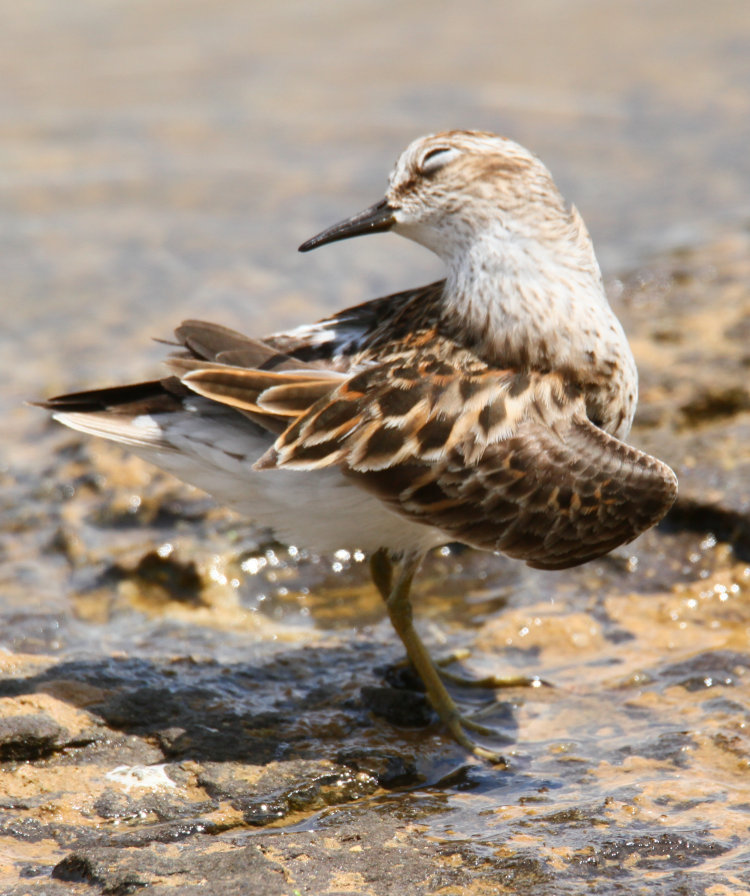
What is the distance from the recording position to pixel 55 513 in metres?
6.40

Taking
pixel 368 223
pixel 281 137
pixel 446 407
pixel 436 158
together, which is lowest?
pixel 446 407

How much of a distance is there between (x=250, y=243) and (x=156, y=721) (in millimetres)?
7197

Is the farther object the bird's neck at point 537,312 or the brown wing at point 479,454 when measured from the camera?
the bird's neck at point 537,312

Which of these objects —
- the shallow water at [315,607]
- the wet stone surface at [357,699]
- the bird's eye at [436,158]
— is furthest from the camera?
the bird's eye at [436,158]

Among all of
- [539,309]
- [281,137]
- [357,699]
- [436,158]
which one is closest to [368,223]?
[436,158]

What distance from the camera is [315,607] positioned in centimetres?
578

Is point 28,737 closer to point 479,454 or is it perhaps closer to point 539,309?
point 479,454

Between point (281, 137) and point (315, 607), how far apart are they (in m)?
8.02

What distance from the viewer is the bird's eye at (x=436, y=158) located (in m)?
4.78

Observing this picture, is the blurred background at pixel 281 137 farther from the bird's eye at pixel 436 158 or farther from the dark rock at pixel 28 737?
the bird's eye at pixel 436 158

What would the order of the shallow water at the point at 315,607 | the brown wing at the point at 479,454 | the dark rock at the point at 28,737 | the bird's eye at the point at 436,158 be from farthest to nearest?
the bird's eye at the point at 436,158
the brown wing at the point at 479,454
the dark rock at the point at 28,737
the shallow water at the point at 315,607

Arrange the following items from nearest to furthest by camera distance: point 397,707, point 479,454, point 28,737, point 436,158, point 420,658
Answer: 1. point 28,737
2. point 479,454
3. point 436,158
4. point 397,707
5. point 420,658

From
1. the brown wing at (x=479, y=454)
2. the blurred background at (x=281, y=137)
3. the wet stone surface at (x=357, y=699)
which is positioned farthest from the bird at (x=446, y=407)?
the blurred background at (x=281, y=137)

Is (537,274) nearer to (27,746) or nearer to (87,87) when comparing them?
(27,746)
